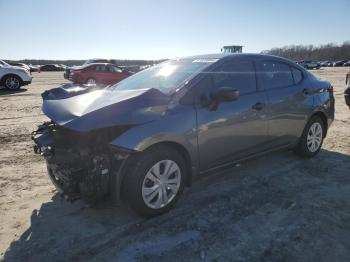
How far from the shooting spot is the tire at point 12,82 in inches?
624

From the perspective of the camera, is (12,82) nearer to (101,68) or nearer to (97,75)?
(97,75)

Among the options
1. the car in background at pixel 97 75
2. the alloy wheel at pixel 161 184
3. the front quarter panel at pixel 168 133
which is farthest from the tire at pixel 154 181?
the car in background at pixel 97 75

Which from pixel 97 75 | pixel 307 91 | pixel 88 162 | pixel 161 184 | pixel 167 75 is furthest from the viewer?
pixel 97 75

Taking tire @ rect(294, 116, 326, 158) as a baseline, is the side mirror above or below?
above

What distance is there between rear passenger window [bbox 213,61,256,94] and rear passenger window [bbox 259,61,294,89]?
0.22 m

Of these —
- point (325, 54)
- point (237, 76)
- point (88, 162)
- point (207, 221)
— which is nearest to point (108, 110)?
point (88, 162)

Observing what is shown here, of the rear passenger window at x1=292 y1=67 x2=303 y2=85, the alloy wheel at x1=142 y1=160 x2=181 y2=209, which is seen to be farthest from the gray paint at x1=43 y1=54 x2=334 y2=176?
the alloy wheel at x1=142 y1=160 x2=181 y2=209

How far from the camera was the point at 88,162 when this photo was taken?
10.7ft

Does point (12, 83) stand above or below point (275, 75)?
below

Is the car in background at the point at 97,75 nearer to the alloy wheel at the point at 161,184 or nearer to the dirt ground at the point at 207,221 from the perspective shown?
the dirt ground at the point at 207,221

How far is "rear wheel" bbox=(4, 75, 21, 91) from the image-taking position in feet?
52.1

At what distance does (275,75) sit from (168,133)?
2240 millimetres

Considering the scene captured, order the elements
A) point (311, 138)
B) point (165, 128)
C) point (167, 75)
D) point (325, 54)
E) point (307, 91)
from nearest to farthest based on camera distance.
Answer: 1. point (165, 128)
2. point (167, 75)
3. point (307, 91)
4. point (311, 138)
5. point (325, 54)

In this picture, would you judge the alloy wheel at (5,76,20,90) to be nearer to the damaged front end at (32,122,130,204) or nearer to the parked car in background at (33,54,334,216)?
the parked car in background at (33,54,334,216)
